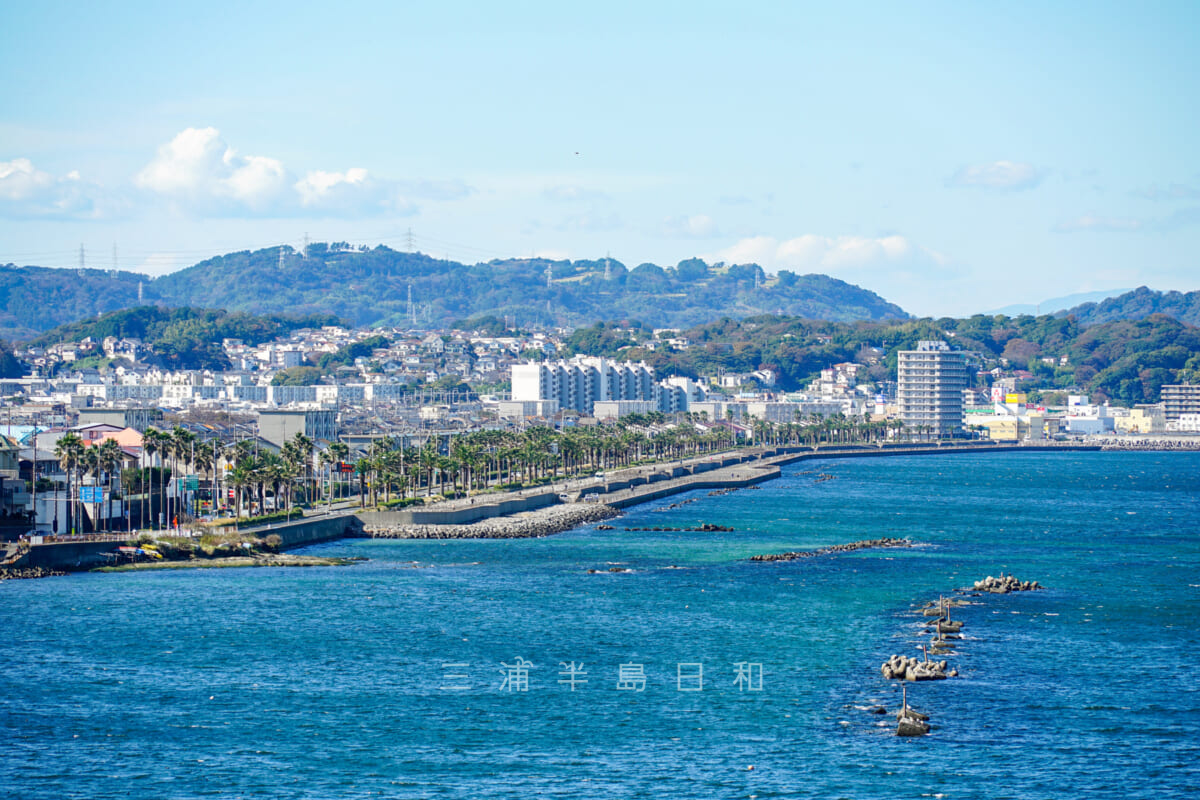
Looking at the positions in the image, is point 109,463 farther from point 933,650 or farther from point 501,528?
point 933,650

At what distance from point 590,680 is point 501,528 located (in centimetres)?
3899

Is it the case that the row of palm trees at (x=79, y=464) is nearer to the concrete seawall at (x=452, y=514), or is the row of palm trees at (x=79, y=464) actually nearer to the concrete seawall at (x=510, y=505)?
the concrete seawall at (x=510, y=505)

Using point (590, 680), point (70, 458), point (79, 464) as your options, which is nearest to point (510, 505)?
point (79, 464)

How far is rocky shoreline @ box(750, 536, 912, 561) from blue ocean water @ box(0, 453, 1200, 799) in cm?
165

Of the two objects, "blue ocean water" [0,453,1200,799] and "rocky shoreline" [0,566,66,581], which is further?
"rocky shoreline" [0,566,66,581]

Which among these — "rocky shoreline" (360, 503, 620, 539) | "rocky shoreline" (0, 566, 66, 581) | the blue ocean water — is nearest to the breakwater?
the blue ocean water

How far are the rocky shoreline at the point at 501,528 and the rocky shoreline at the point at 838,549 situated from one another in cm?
1593

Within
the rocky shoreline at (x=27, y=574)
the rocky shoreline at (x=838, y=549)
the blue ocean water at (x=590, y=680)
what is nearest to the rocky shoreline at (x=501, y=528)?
the blue ocean water at (x=590, y=680)

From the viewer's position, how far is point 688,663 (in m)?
42.1

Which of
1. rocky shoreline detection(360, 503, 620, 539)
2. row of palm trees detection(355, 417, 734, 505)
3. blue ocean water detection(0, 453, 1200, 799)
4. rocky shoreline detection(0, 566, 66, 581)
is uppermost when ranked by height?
row of palm trees detection(355, 417, 734, 505)

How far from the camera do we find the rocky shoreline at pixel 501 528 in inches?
3012

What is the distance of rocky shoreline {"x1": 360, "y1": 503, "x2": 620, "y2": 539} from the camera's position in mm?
76500

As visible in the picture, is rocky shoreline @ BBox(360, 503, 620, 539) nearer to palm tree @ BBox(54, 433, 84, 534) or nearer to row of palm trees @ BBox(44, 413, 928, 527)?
row of palm trees @ BBox(44, 413, 928, 527)

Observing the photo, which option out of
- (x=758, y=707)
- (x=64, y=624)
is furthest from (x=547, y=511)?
(x=758, y=707)
